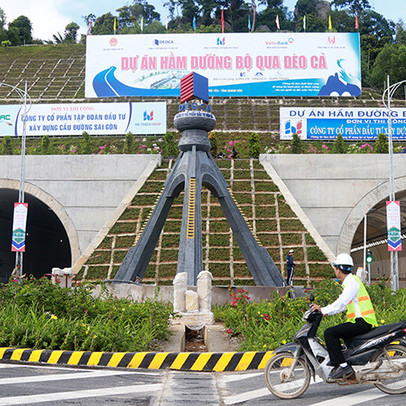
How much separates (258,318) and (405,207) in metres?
27.2

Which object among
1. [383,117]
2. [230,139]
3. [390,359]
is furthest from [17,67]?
[390,359]

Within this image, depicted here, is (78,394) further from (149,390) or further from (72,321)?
(72,321)

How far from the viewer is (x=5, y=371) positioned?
27.0 feet

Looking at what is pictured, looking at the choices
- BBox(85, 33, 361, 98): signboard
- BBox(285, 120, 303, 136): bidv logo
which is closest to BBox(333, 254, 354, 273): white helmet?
BBox(285, 120, 303, 136): bidv logo

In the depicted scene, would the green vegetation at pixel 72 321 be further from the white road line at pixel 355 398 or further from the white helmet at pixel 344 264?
the white helmet at pixel 344 264

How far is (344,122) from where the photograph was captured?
132 ft

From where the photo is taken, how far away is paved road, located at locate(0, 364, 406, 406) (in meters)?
6.60

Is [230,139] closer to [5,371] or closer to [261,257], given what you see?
[261,257]

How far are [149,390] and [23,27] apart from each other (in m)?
108

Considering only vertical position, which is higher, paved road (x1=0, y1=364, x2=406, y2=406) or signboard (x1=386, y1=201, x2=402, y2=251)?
signboard (x1=386, y1=201, x2=402, y2=251)

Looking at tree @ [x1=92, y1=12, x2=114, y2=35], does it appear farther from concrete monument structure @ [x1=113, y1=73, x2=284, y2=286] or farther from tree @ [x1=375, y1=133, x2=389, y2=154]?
concrete monument structure @ [x1=113, y1=73, x2=284, y2=286]

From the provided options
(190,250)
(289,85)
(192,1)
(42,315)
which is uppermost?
(192,1)

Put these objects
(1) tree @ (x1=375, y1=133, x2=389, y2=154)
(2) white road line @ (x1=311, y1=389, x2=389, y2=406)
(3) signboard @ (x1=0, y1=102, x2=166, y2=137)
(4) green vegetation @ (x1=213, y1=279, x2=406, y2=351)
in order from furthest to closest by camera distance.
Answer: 1. (3) signboard @ (x1=0, y1=102, x2=166, y2=137)
2. (1) tree @ (x1=375, y1=133, x2=389, y2=154)
3. (4) green vegetation @ (x1=213, y1=279, x2=406, y2=351)
4. (2) white road line @ (x1=311, y1=389, x2=389, y2=406)

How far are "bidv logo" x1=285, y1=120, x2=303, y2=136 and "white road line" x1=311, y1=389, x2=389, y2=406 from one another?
1382 inches
